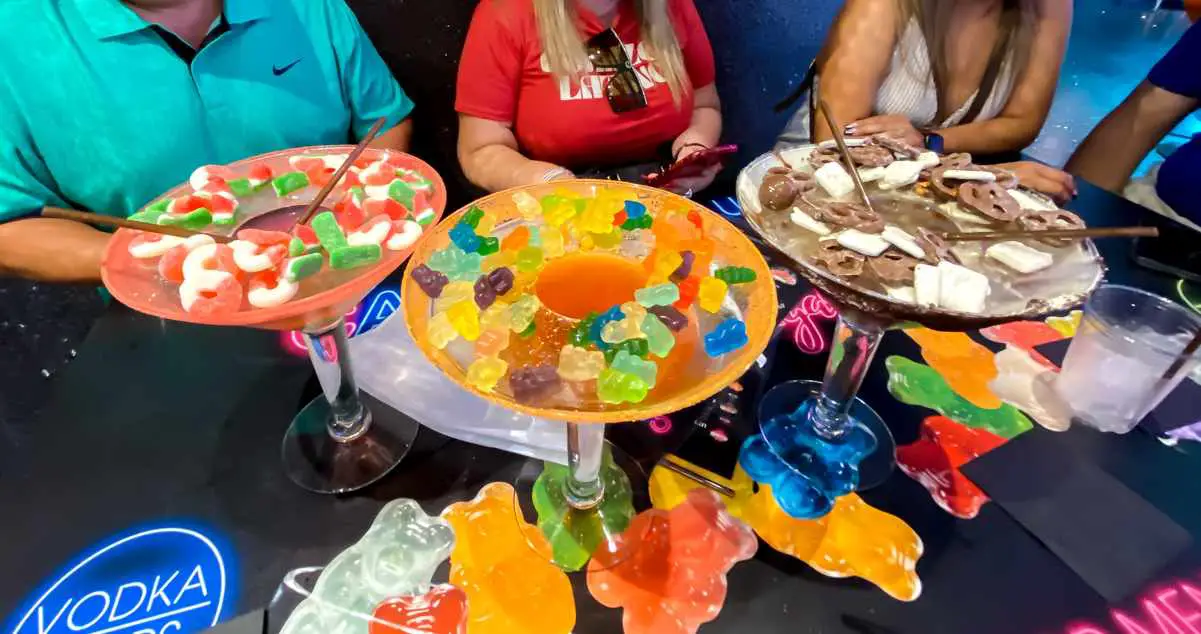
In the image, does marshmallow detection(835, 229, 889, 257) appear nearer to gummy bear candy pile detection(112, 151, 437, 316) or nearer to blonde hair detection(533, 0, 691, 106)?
gummy bear candy pile detection(112, 151, 437, 316)

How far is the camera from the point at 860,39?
160 centimetres

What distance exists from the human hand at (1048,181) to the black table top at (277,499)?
717mm

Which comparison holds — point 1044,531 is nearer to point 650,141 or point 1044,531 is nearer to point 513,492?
point 513,492

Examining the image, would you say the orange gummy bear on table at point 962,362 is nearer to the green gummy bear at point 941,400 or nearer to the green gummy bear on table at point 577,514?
the green gummy bear at point 941,400

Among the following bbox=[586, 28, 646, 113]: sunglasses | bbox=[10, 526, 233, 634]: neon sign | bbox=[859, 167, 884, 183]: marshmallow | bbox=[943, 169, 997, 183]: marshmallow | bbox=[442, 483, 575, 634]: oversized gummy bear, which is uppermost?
bbox=[943, 169, 997, 183]: marshmallow

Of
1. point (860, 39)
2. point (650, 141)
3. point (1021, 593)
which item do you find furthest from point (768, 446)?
point (860, 39)

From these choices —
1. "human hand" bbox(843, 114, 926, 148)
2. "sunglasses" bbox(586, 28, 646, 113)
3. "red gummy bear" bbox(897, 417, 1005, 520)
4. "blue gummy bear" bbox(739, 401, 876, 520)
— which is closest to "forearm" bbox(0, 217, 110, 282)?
"sunglasses" bbox(586, 28, 646, 113)

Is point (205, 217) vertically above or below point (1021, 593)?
above

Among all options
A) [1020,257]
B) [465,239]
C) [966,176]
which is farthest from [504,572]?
[966,176]

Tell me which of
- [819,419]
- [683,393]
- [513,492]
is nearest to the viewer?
[683,393]

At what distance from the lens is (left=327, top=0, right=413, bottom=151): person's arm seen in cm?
141

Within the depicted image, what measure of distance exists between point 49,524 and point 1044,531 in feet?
4.23

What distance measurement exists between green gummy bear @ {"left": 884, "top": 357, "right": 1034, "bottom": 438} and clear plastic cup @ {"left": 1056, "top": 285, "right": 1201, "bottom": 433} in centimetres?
10

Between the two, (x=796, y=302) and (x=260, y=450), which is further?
(x=796, y=302)
